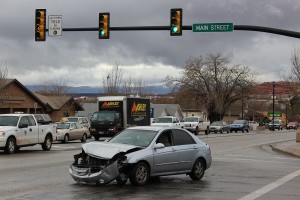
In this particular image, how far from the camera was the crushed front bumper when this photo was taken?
11148 mm

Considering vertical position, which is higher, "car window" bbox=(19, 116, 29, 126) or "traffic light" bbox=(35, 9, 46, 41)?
"traffic light" bbox=(35, 9, 46, 41)

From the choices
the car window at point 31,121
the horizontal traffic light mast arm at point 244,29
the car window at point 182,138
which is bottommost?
the car window at point 182,138

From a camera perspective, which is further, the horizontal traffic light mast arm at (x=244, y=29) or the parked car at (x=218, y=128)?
the parked car at (x=218, y=128)

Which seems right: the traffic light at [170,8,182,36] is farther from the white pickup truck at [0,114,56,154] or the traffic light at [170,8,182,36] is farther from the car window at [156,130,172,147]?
the car window at [156,130,172,147]

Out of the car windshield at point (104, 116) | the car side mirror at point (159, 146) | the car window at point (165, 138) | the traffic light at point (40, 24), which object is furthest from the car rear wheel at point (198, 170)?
the car windshield at point (104, 116)

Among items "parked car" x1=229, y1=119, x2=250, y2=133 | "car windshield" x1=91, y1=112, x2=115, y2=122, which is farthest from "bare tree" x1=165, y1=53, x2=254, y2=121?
"car windshield" x1=91, y1=112, x2=115, y2=122

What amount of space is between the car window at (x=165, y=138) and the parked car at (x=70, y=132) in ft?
65.1

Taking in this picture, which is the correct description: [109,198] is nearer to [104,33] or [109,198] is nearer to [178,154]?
[178,154]

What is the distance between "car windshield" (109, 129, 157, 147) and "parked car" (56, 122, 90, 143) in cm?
1968

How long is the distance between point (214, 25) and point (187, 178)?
33.7 ft

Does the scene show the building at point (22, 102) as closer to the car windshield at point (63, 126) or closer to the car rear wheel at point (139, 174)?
the car windshield at point (63, 126)

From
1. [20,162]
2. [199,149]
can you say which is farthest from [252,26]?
[20,162]

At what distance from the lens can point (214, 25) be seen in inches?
885

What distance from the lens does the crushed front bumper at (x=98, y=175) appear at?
1115cm
